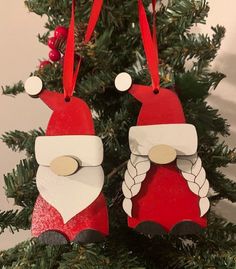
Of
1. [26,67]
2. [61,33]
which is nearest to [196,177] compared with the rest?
[61,33]

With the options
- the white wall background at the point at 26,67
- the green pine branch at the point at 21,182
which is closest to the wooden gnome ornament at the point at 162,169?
the green pine branch at the point at 21,182

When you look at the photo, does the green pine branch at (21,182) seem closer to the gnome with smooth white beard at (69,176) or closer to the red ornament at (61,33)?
the gnome with smooth white beard at (69,176)

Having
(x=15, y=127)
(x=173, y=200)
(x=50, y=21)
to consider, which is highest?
(x=50, y=21)

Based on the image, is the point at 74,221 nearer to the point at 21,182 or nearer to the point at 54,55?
the point at 21,182

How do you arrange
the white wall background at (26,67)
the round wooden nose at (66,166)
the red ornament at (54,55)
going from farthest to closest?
the white wall background at (26,67), the red ornament at (54,55), the round wooden nose at (66,166)

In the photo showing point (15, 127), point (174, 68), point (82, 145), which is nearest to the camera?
point (82, 145)

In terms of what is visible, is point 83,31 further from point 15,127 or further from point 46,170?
point 15,127

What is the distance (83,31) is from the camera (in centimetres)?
49

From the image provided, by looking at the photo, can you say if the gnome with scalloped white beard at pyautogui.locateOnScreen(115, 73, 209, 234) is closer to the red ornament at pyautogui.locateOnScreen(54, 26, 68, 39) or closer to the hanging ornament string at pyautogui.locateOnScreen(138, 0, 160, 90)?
the hanging ornament string at pyautogui.locateOnScreen(138, 0, 160, 90)

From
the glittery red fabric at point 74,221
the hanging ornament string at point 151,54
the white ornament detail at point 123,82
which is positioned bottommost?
the glittery red fabric at point 74,221

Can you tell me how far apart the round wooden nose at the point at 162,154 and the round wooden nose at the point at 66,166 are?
79 millimetres

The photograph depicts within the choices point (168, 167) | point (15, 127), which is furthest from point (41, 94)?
point (15, 127)

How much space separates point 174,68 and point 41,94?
177 millimetres

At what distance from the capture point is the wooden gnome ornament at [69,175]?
1.29 ft
